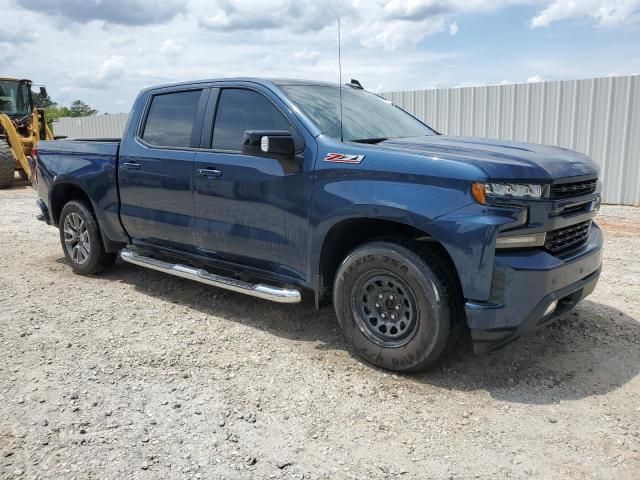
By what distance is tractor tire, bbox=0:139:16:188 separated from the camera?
1480 cm

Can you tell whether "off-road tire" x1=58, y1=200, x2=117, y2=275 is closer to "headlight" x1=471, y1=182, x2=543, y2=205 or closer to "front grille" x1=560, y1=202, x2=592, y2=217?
"headlight" x1=471, y1=182, x2=543, y2=205

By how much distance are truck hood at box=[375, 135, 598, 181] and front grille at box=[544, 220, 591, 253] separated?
34 cm

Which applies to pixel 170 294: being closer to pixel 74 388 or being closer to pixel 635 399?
pixel 74 388

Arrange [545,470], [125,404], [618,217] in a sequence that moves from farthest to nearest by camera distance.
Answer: [618,217]
[125,404]
[545,470]

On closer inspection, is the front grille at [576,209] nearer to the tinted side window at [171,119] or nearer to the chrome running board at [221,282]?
the chrome running board at [221,282]

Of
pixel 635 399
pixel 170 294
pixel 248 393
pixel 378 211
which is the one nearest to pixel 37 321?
pixel 170 294

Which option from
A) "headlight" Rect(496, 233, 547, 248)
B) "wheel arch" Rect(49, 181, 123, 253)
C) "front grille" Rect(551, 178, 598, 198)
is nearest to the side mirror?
"headlight" Rect(496, 233, 547, 248)

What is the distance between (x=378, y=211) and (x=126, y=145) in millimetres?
2956

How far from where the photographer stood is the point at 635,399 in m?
3.37

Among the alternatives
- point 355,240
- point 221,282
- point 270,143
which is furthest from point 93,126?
point 355,240

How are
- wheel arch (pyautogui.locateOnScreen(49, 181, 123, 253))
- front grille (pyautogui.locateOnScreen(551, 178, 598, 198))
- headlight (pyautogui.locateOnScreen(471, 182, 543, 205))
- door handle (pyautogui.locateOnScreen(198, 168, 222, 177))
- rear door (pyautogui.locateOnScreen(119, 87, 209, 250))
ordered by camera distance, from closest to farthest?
headlight (pyautogui.locateOnScreen(471, 182, 543, 205)) → front grille (pyautogui.locateOnScreen(551, 178, 598, 198)) → door handle (pyautogui.locateOnScreen(198, 168, 222, 177)) → rear door (pyautogui.locateOnScreen(119, 87, 209, 250)) → wheel arch (pyautogui.locateOnScreen(49, 181, 123, 253))

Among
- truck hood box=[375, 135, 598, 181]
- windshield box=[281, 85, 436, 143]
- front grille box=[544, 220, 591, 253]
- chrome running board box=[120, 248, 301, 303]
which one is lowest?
chrome running board box=[120, 248, 301, 303]

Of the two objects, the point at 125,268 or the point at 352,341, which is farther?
the point at 125,268

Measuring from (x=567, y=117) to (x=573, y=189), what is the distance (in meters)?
8.01
